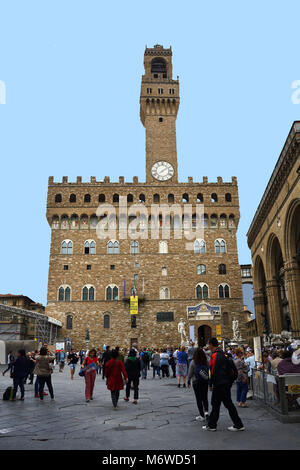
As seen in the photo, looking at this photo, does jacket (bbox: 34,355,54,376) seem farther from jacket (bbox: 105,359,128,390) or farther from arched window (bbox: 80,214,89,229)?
arched window (bbox: 80,214,89,229)

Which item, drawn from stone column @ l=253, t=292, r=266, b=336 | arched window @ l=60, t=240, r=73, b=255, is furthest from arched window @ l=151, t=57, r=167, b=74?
stone column @ l=253, t=292, r=266, b=336

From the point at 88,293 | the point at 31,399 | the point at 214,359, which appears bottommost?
the point at 31,399

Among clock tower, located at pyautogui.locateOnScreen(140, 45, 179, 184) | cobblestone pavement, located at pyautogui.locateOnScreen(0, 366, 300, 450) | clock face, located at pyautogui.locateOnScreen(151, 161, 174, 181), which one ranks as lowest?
cobblestone pavement, located at pyautogui.locateOnScreen(0, 366, 300, 450)

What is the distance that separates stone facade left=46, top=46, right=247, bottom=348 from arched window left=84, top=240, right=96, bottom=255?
150mm

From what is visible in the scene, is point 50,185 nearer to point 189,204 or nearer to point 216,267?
point 189,204

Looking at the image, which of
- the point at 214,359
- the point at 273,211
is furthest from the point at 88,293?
the point at 214,359

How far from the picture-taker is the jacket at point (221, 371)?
6.15 meters

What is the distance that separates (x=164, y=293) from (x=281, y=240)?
1785 centimetres

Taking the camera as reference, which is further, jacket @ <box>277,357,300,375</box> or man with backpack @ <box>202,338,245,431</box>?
jacket @ <box>277,357,300,375</box>

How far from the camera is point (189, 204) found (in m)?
39.3

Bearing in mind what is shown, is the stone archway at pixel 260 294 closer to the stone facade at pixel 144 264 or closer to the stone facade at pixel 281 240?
the stone facade at pixel 281 240

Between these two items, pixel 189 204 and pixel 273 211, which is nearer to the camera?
pixel 273 211

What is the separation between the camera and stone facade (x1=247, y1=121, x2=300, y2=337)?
1816 centimetres

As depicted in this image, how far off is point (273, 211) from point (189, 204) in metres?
16.8
